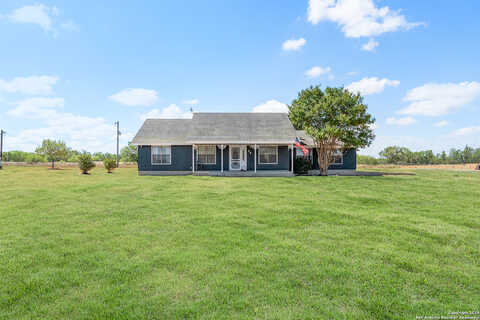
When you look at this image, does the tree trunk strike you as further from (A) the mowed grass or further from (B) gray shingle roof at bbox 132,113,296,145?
(A) the mowed grass

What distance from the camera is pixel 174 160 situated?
2080 centimetres

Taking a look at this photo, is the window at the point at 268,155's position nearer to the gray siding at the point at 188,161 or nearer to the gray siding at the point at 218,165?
the gray siding at the point at 188,161

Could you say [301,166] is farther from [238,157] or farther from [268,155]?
[238,157]

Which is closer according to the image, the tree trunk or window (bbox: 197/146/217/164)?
the tree trunk

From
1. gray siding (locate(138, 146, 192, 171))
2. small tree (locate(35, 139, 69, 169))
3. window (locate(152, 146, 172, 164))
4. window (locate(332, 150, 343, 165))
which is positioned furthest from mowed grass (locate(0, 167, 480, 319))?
small tree (locate(35, 139, 69, 169))

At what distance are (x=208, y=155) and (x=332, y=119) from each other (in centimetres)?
1057

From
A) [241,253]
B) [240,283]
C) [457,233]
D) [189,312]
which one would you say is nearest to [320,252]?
[241,253]

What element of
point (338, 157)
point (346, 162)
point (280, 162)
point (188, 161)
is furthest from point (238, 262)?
point (346, 162)

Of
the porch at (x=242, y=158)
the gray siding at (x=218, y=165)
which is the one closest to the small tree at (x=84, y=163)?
the porch at (x=242, y=158)

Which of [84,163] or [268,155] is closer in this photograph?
[268,155]

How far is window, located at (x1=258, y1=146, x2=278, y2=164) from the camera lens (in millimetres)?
20297

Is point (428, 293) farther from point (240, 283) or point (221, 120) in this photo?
point (221, 120)

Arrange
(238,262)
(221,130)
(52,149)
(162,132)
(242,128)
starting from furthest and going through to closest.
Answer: (52,149) → (162,132) → (242,128) → (221,130) → (238,262)

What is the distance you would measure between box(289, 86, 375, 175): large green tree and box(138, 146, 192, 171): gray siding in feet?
32.9
